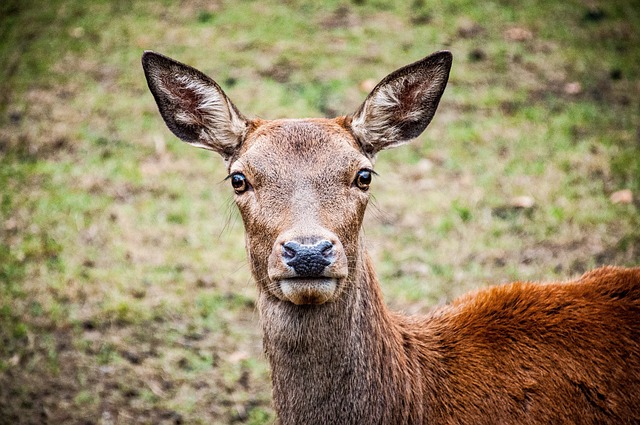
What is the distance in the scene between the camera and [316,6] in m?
10.9

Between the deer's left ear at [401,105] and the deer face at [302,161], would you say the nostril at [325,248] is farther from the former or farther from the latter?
the deer's left ear at [401,105]

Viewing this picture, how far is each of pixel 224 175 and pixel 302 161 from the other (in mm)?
4617

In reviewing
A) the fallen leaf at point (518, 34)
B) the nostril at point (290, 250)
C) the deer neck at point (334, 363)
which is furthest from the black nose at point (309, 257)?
the fallen leaf at point (518, 34)

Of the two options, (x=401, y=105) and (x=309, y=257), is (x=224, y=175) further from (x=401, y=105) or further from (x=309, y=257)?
(x=309, y=257)

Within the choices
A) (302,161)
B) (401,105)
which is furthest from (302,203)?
(401,105)

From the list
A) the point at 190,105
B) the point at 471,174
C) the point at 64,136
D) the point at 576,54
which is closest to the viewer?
the point at 190,105

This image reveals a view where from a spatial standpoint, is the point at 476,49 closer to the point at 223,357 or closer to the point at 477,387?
the point at 223,357

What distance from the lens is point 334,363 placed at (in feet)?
10.7

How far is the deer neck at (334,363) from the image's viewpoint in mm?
3246

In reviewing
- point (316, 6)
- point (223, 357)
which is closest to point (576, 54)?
point (316, 6)

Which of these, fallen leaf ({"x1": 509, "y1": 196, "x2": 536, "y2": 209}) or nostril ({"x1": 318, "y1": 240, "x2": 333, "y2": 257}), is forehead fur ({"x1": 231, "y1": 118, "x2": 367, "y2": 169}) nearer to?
nostril ({"x1": 318, "y1": 240, "x2": 333, "y2": 257})

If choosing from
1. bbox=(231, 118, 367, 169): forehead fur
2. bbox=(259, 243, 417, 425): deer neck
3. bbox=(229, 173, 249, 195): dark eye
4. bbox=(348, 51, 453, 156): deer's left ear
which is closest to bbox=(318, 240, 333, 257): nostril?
bbox=(259, 243, 417, 425): deer neck

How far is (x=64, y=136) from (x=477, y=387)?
6.77 m

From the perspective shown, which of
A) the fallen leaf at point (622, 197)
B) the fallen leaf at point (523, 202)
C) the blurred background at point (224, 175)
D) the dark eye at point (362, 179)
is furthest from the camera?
the fallen leaf at point (523, 202)
